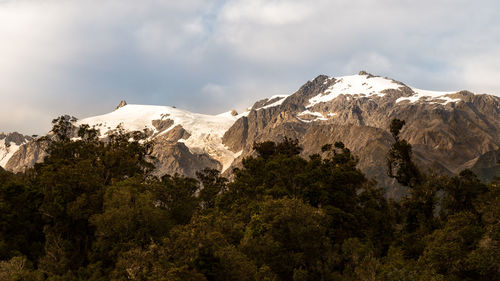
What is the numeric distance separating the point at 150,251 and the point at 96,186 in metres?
28.2

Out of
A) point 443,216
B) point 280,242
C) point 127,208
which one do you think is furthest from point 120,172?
point 443,216

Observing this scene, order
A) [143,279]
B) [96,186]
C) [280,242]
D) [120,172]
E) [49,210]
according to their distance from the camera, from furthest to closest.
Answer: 1. [120,172]
2. [96,186]
3. [49,210]
4. [280,242]
5. [143,279]

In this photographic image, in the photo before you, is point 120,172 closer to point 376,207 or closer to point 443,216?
point 376,207

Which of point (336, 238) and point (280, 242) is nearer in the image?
point (280, 242)

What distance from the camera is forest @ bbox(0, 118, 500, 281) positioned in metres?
42.0

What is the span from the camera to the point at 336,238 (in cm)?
6394

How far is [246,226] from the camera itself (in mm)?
56688

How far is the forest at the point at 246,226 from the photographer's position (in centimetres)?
4197

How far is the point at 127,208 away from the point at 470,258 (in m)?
35.6

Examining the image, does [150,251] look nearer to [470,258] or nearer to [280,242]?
[280,242]

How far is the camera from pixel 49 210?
58.8 metres

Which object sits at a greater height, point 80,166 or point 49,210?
point 80,166

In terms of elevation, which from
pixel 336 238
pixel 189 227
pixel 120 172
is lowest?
pixel 336 238

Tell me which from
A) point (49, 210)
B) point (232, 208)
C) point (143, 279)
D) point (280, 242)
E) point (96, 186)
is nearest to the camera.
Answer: point (143, 279)
